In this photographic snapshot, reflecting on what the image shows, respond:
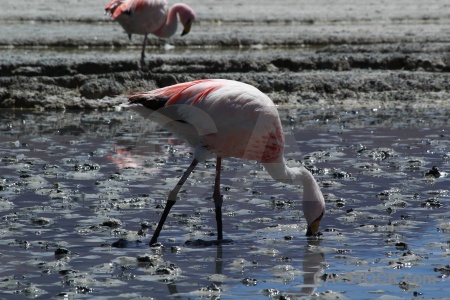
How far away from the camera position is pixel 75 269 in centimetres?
532

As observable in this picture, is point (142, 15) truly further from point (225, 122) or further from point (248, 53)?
point (225, 122)

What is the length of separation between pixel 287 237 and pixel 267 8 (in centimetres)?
1556

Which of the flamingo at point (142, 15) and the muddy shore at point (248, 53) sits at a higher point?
the flamingo at point (142, 15)

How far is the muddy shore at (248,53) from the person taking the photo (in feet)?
39.9

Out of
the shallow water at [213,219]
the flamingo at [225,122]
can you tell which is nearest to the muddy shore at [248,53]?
the shallow water at [213,219]

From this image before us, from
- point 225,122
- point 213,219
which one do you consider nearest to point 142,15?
point 213,219

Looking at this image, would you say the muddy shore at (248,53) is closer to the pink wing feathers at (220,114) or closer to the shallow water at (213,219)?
the shallow water at (213,219)

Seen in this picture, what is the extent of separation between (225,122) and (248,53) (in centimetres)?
1001

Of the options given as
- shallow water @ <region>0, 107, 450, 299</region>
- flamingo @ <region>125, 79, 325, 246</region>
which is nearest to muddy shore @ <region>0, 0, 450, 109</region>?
shallow water @ <region>0, 107, 450, 299</region>

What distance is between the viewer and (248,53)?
15922 mm

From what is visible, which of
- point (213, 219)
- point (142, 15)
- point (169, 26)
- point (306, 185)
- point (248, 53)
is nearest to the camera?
point (306, 185)

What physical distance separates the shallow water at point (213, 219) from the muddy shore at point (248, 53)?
5.50ft

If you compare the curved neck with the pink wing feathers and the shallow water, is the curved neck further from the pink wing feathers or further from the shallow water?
the pink wing feathers

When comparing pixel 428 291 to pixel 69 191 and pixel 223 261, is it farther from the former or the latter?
pixel 69 191
